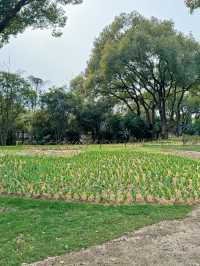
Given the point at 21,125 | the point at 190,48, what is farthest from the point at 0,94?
the point at 190,48

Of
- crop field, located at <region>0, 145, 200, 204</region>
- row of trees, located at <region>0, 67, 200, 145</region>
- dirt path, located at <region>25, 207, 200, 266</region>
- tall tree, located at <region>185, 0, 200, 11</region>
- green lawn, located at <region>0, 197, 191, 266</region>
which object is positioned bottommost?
dirt path, located at <region>25, 207, 200, 266</region>

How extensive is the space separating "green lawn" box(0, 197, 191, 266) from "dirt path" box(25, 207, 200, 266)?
0.20 metres

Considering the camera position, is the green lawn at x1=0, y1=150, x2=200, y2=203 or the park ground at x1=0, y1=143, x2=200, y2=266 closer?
the park ground at x1=0, y1=143, x2=200, y2=266

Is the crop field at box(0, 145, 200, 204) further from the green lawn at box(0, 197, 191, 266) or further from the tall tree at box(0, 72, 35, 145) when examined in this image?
the tall tree at box(0, 72, 35, 145)

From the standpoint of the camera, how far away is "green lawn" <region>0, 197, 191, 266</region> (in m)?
4.20

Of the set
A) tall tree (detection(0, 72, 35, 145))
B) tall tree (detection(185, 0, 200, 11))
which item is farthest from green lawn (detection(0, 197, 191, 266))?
tall tree (detection(0, 72, 35, 145))

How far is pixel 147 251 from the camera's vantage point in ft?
13.5

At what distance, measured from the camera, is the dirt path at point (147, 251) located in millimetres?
3803

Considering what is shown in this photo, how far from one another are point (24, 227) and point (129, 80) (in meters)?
31.2

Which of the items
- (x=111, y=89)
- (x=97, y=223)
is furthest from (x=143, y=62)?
(x=97, y=223)

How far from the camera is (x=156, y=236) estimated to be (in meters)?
4.65

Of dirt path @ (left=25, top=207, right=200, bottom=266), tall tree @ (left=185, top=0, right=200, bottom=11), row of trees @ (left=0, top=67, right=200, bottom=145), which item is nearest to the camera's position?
dirt path @ (left=25, top=207, right=200, bottom=266)

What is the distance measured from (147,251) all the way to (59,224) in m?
1.51

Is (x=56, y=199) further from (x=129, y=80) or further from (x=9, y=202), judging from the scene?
(x=129, y=80)
